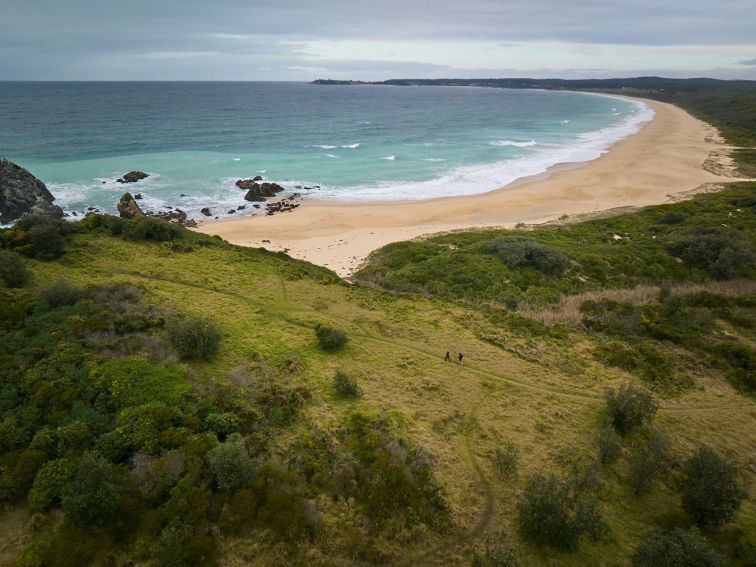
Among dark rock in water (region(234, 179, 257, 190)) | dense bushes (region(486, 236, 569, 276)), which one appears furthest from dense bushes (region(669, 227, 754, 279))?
dark rock in water (region(234, 179, 257, 190))

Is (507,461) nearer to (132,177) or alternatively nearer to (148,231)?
(148,231)

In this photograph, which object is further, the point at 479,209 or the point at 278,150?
the point at 278,150

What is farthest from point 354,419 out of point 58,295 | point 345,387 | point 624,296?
point 624,296

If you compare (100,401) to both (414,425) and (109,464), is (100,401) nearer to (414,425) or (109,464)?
(109,464)

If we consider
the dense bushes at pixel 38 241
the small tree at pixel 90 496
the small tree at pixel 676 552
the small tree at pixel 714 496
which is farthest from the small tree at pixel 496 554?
the dense bushes at pixel 38 241

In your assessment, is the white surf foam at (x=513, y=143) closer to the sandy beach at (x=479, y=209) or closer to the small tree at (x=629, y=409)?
the sandy beach at (x=479, y=209)

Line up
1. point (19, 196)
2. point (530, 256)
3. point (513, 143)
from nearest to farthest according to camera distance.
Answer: point (530, 256) < point (19, 196) < point (513, 143)
